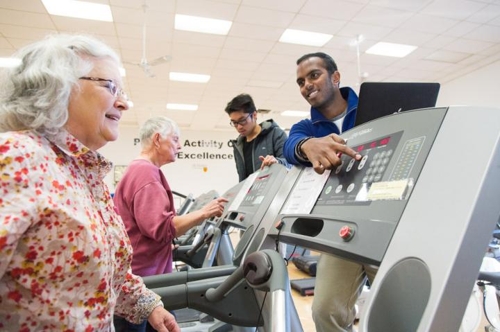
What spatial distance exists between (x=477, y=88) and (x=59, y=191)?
769 cm

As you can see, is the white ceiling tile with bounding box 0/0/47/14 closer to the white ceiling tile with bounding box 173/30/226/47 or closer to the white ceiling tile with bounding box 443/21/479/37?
the white ceiling tile with bounding box 173/30/226/47

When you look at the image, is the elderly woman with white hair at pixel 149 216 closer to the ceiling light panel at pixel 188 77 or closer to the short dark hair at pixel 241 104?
the short dark hair at pixel 241 104

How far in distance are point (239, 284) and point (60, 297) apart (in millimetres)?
478

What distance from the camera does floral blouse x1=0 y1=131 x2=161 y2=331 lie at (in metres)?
0.63

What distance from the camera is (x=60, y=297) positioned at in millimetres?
694

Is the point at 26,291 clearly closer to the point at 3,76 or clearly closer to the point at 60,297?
the point at 60,297

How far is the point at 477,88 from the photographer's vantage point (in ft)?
21.1

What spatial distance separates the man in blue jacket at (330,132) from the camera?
4.54 ft

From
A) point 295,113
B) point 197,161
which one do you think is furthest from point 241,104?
point 197,161

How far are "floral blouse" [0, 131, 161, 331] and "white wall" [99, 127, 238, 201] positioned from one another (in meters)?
10.3

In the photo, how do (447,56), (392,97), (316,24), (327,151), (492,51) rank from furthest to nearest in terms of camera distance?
(447,56) → (492,51) → (316,24) → (392,97) → (327,151)

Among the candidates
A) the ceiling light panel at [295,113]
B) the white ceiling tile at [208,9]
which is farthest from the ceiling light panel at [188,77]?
the ceiling light panel at [295,113]

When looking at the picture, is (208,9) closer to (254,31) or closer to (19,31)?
(254,31)

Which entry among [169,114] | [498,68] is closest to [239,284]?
[498,68]
